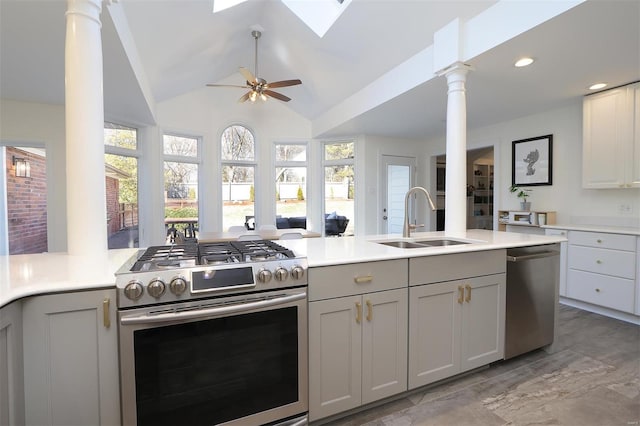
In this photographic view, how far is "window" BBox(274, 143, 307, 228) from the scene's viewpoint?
6254mm

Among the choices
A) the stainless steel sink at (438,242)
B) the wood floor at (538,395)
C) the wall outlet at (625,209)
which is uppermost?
the wall outlet at (625,209)

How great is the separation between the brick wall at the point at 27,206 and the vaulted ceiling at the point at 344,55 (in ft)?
2.81

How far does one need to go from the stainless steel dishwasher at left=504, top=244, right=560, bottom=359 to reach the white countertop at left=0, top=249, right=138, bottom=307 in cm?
235

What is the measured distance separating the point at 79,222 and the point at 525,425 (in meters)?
2.67

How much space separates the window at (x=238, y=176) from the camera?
234 inches

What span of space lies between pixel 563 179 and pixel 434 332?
11.4 feet

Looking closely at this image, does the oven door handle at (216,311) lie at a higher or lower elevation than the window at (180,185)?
lower

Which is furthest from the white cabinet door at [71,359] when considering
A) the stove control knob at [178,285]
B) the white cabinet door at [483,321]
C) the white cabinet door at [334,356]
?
the white cabinet door at [483,321]

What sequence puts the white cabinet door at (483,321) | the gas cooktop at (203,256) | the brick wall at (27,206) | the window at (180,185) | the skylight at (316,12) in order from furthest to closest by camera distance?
the window at (180,185) < the brick wall at (27,206) < the skylight at (316,12) < the white cabinet door at (483,321) < the gas cooktop at (203,256)

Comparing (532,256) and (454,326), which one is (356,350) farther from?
(532,256)

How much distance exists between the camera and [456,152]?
2932 mm

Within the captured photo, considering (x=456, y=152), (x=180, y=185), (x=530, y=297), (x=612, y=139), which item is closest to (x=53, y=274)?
(x=530, y=297)

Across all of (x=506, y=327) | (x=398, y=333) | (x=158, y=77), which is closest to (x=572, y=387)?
(x=506, y=327)

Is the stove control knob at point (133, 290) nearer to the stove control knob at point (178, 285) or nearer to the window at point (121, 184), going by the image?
the stove control knob at point (178, 285)
